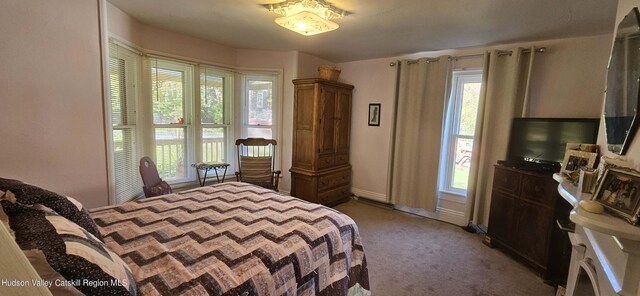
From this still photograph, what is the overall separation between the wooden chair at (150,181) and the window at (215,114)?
0.98 m

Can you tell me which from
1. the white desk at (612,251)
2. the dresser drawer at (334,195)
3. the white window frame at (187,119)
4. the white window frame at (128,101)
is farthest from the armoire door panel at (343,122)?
the white desk at (612,251)

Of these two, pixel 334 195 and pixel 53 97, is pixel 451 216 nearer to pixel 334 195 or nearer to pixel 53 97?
pixel 334 195

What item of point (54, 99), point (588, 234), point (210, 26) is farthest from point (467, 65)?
point (54, 99)

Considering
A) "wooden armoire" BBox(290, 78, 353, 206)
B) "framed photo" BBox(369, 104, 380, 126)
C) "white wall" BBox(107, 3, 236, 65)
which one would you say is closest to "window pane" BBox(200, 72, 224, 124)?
"white wall" BBox(107, 3, 236, 65)

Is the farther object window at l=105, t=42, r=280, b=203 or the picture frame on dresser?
the picture frame on dresser

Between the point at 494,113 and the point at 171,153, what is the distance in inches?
161

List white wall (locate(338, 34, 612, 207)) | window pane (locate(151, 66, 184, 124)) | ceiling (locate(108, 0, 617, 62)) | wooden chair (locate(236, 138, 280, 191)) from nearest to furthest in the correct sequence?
ceiling (locate(108, 0, 617, 62))
white wall (locate(338, 34, 612, 207))
window pane (locate(151, 66, 184, 124))
wooden chair (locate(236, 138, 280, 191))

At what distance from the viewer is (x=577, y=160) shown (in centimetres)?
180

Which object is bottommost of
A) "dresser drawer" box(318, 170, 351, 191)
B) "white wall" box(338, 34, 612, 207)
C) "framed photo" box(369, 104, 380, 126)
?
"dresser drawer" box(318, 170, 351, 191)

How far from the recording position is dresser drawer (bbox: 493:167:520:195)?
105 inches

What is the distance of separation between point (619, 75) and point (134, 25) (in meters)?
3.93

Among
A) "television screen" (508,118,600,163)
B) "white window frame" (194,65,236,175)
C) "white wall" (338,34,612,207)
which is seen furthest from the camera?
"white window frame" (194,65,236,175)

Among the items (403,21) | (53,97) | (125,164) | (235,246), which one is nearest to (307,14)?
(403,21)

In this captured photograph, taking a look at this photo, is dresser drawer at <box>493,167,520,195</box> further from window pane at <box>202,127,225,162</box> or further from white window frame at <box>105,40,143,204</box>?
white window frame at <box>105,40,143,204</box>
